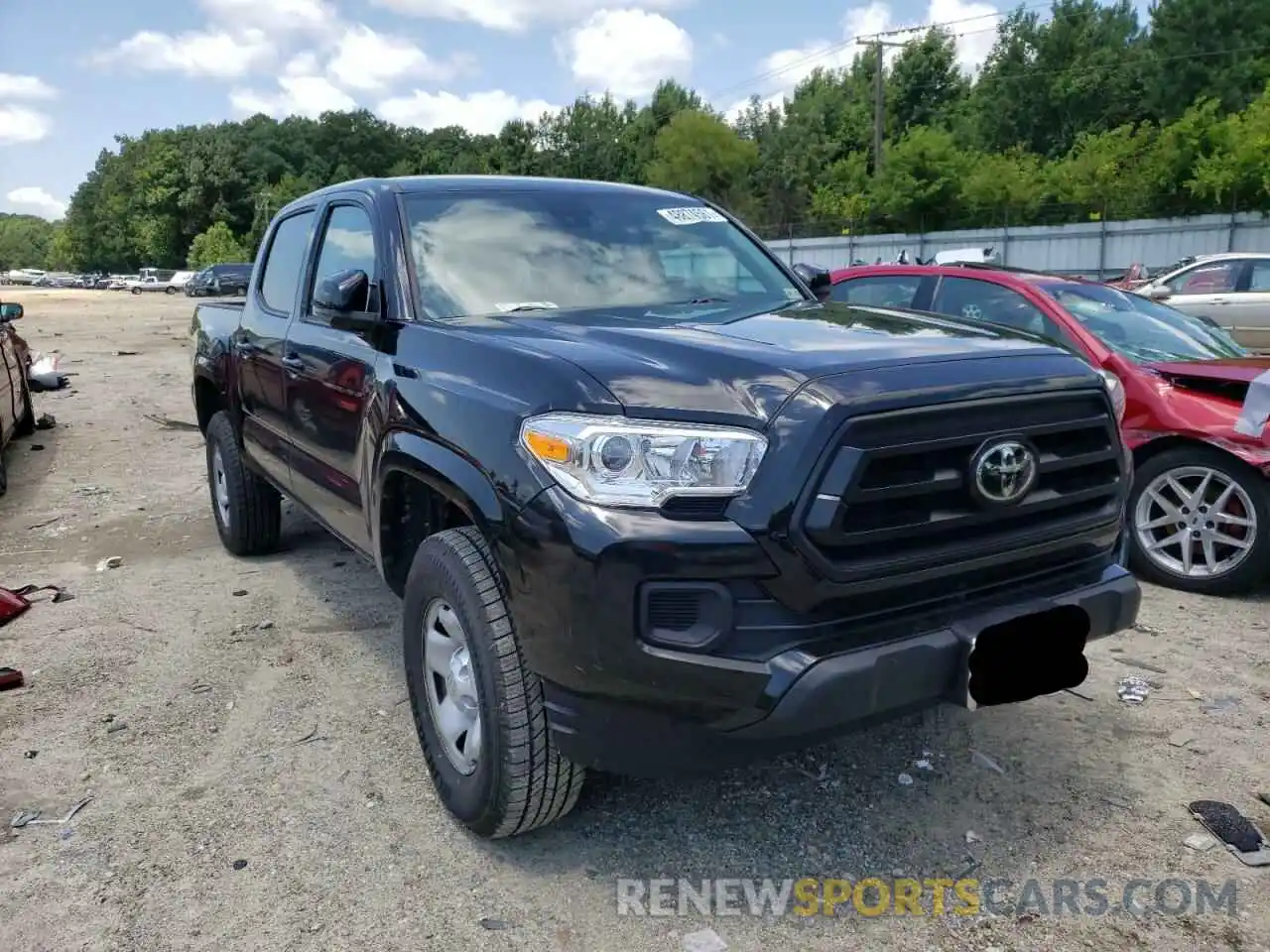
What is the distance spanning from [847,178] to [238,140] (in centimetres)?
6319

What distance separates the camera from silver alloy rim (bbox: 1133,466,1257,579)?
4.80m

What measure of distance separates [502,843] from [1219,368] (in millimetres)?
4138

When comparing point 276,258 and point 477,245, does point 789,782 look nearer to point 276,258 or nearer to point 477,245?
point 477,245

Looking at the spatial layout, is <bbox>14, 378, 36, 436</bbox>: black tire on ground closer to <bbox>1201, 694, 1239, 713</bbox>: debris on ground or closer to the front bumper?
the front bumper

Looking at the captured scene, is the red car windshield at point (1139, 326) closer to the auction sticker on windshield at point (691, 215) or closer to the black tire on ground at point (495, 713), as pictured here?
the auction sticker on windshield at point (691, 215)

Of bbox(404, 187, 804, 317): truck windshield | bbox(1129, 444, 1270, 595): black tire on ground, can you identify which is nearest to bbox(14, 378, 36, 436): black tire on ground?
bbox(404, 187, 804, 317): truck windshield

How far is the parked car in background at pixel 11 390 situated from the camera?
8.04 m

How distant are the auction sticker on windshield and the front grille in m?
1.92

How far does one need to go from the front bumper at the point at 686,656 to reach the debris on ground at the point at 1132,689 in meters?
1.71

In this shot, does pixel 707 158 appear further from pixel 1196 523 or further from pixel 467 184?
pixel 467 184

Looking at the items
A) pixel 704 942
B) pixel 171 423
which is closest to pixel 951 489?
pixel 704 942

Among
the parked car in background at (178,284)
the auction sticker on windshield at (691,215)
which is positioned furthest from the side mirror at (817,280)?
the parked car in background at (178,284)

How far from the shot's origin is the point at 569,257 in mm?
3721

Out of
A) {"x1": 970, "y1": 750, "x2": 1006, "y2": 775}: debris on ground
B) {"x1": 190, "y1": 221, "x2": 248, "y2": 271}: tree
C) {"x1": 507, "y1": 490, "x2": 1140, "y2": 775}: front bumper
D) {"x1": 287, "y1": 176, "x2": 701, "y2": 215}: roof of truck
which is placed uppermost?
{"x1": 190, "y1": 221, "x2": 248, "y2": 271}: tree
